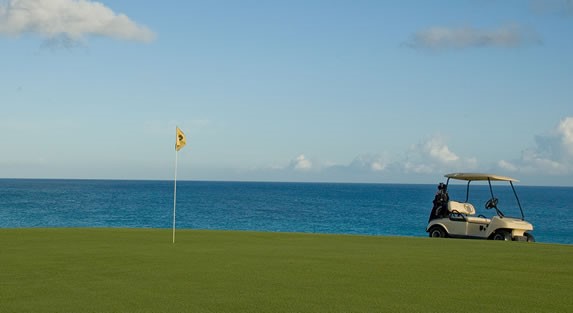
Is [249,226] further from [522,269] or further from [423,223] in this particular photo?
[522,269]

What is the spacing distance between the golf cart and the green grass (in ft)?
11.0

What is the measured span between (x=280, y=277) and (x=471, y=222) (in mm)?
14478

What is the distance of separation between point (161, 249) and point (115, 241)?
3431mm

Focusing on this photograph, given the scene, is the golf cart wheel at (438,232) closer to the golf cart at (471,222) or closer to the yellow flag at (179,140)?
the golf cart at (471,222)

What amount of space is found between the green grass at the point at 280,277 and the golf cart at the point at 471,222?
11.0 ft

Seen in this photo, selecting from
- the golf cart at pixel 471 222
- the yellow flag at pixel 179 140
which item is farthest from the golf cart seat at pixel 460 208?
the yellow flag at pixel 179 140

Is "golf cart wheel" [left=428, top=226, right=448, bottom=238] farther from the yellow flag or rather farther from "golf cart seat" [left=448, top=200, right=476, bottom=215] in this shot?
the yellow flag

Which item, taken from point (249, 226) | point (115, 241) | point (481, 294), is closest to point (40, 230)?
point (115, 241)

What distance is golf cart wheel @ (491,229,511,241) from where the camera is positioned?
83.2ft

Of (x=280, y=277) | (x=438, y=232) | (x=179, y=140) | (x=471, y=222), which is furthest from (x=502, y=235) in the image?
(x=280, y=277)

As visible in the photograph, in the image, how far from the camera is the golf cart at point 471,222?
25453 millimetres

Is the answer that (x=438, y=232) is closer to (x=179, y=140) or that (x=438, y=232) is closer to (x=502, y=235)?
(x=502, y=235)

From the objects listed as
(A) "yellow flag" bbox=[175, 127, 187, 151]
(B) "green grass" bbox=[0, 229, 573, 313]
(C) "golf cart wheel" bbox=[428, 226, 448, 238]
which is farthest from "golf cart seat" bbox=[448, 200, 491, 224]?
(A) "yellow flag" bbox=[175, 127, 187, 151]

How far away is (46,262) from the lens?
15.8m
